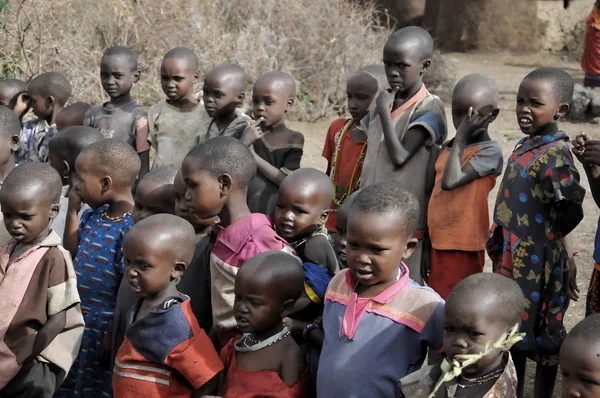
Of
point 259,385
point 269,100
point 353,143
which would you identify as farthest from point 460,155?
point 259,385

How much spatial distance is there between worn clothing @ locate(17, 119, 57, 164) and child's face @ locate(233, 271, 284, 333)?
2.81m

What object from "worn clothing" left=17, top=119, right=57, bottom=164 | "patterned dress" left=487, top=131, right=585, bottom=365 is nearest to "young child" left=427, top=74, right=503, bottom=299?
"patterned dress" left=487, top=131, right=585, bottom=365

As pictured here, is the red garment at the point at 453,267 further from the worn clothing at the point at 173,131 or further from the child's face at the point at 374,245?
the worn clothing at the point at 173,131

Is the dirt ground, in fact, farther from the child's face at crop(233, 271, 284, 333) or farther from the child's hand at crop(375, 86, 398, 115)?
the child's face at crop(233, 271, 284, 333)

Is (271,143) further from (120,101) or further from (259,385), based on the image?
(259,385)

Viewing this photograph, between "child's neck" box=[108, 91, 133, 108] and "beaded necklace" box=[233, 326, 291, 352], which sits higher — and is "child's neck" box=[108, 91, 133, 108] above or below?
above

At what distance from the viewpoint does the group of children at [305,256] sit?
2.76 meters

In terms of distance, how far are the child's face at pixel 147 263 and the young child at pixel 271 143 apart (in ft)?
5.40

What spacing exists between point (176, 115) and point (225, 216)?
2.00 m

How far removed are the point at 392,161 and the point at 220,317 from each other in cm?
149

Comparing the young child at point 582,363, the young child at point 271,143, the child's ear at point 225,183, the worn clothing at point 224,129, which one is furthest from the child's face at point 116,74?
the young child at point 582,363

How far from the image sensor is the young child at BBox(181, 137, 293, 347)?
328 cm

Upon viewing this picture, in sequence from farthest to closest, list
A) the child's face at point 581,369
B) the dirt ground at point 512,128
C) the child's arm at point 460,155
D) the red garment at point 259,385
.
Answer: the dirt ground at point 512,128, the child's arm at point 460,155, the red garment at point 259,385, the child's face at point 581,369

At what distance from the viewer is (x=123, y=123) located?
534 cm
